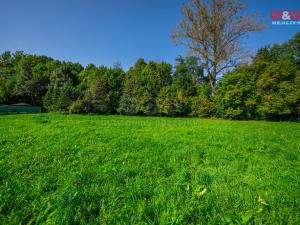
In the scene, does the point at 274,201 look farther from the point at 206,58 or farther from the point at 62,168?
the point at 206,58

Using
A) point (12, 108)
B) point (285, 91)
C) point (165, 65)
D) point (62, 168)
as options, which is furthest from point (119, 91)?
point (62, 168)

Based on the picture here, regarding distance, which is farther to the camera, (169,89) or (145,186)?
(169,89)

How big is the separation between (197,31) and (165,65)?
13903mm

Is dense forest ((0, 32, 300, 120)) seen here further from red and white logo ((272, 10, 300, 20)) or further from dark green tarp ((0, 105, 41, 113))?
red and white logo ((272, 10, 300, 20))

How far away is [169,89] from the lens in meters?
33.1

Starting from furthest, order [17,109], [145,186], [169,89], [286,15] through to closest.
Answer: [17,109] → [169,89] → [286,15] → [145,186]

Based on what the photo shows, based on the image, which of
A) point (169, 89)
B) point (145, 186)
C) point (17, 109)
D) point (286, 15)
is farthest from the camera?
point (17, 109)

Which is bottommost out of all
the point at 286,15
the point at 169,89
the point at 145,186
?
the point at 145,186

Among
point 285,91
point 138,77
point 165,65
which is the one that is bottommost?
point 285,91

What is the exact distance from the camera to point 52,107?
33500mm

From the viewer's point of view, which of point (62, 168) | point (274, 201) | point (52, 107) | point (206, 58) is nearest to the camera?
point (274, 201)

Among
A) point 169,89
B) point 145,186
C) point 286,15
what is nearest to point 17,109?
point 169,89

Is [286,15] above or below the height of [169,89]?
above

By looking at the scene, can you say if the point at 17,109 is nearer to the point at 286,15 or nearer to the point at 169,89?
the point at 169,89
